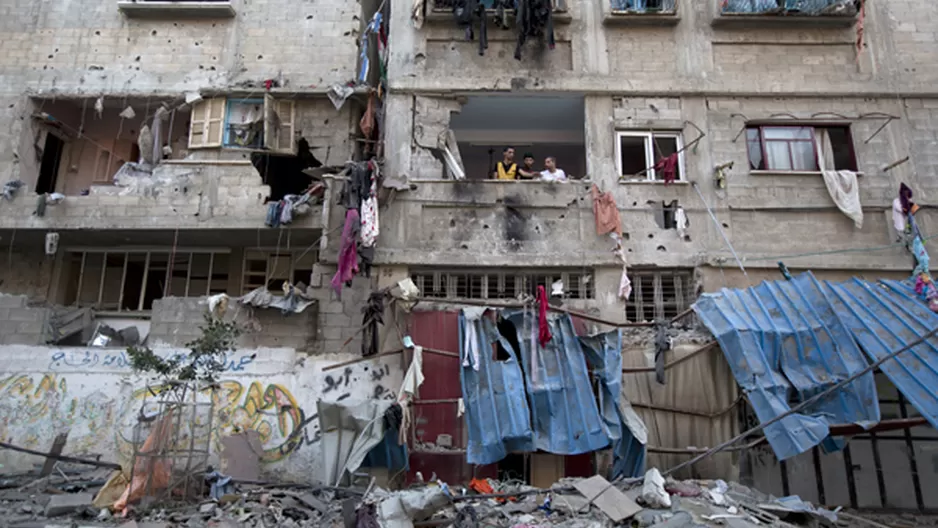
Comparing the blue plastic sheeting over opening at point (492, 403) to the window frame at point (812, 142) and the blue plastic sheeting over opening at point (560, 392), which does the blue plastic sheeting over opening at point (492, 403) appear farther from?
the window frame at point (812, 142)

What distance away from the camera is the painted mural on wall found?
11.1 meters

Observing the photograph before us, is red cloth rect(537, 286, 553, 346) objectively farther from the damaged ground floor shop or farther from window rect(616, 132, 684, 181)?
window rect(616, 132, 684, 181)

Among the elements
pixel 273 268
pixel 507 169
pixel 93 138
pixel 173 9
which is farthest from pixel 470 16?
pixel 93 138

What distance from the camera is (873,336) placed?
9.44 metres

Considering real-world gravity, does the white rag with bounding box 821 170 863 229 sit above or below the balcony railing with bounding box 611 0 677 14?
below

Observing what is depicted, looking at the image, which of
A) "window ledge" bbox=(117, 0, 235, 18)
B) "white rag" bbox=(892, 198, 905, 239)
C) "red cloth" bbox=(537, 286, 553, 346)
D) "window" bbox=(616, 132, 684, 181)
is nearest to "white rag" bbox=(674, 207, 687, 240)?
"window" bbox=(616, 132, 684, 181)

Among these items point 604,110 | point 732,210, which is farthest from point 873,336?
point 604,110

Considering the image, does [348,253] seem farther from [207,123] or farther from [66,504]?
[207,123]

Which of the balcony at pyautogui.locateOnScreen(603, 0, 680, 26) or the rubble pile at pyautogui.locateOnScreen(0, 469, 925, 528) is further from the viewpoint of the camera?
the balcony at pyautogui.locateOnScreen(603, 0, 680, 26)

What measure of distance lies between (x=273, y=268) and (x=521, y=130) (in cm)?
663

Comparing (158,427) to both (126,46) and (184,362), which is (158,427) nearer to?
(184,362)

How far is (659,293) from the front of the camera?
12242 millimetres

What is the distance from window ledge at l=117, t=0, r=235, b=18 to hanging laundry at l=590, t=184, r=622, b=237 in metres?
9.39

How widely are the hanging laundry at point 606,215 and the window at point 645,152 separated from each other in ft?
2.57
